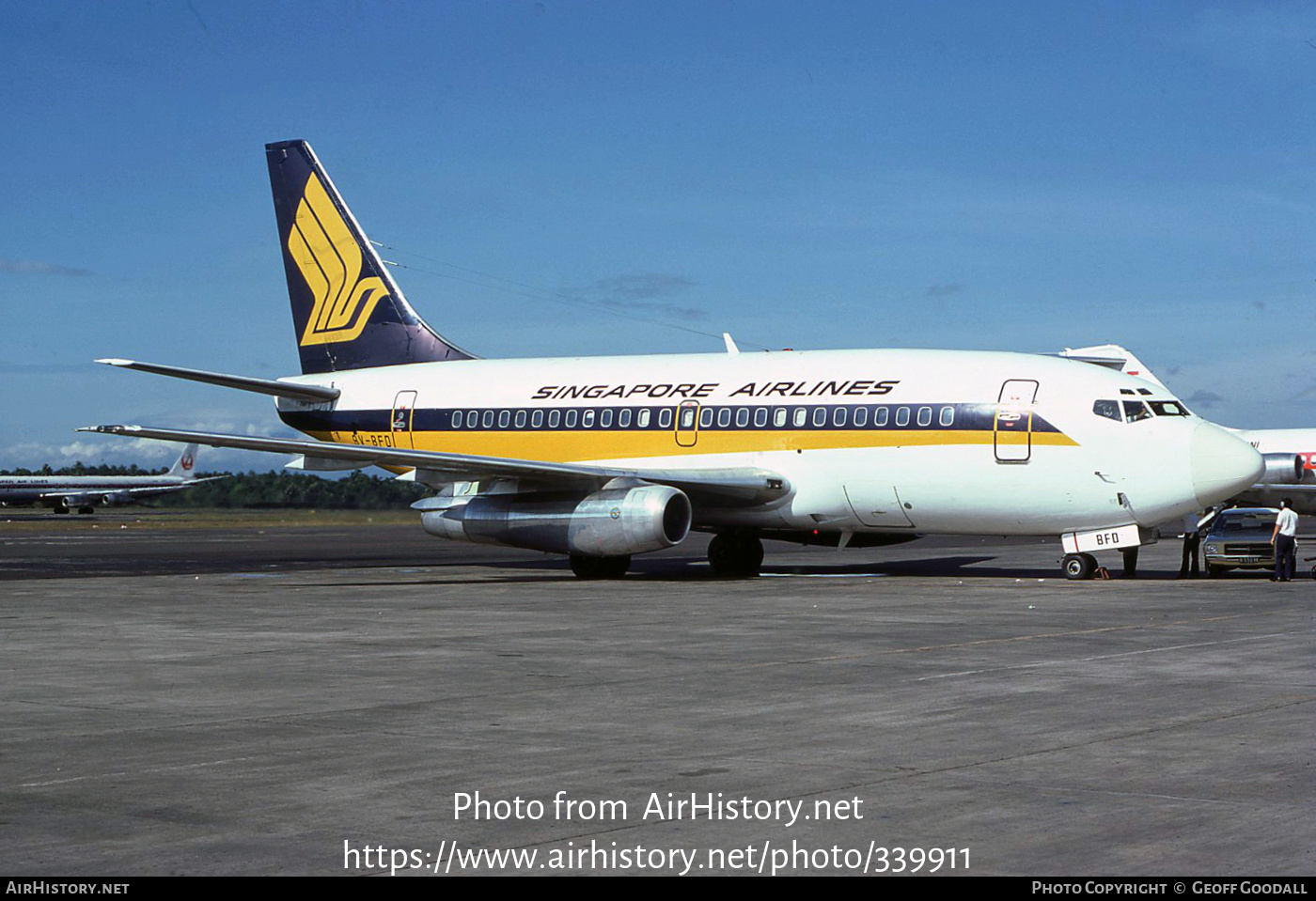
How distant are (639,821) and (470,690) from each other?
5206mm

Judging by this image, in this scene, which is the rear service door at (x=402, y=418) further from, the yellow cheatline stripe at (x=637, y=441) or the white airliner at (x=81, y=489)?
the white airliner at (x=81, y=489)

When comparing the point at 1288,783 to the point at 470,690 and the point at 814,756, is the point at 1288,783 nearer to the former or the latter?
the point at 814,756

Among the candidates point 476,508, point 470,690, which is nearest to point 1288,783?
point 470,690

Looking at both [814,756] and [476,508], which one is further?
[476,508]

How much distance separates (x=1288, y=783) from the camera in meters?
8.38

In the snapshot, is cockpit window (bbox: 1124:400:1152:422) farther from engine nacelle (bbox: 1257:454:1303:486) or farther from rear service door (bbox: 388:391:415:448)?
engine nacelle (bbox: 1257:454:1303:486)

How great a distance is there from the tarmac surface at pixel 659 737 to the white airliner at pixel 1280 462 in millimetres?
30702

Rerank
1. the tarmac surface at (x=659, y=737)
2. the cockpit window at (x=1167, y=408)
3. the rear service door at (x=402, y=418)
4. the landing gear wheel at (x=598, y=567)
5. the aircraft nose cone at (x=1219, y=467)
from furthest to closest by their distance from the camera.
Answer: the rear service door at (x=402, y=418) < the landing gear wheel at (x=598, y=567) < the cockpit window at (x=1167, y=408) < the aircraft nose cone at (x=1219, y=467) < the tarmac surface at (x=659, y=737)

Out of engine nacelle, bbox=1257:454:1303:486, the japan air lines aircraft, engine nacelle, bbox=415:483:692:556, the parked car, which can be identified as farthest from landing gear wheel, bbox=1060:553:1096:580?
engine nacelle, bbox=1257:454:1303:486

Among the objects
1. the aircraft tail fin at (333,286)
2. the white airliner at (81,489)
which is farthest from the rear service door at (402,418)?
the white airliner at (81,489)

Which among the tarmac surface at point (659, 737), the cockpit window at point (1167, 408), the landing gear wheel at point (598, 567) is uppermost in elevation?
the cockpit window at point (1167, 408)

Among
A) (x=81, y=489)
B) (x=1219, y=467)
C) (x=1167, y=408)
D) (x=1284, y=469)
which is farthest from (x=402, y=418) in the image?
(x=81, y=489)

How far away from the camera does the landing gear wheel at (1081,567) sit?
26.5 meters
